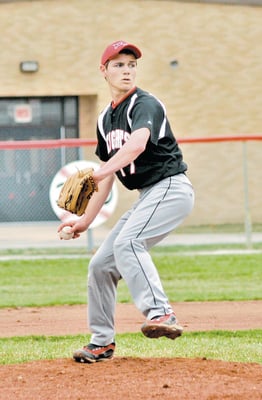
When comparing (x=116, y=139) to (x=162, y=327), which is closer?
(x=162, y=327)

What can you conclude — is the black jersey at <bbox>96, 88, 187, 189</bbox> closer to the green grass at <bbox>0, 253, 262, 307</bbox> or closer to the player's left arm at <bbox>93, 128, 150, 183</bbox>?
the player's left arm at <bbox>93, 128, 150, 183</bbox>

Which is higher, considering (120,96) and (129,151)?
(120,96)

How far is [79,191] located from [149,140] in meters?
0.55

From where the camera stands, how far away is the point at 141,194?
661 centimetres

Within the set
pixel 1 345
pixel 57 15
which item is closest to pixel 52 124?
pixel 57 15

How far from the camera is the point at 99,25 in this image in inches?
943

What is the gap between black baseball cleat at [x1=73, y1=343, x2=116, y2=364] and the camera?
6.77 metres

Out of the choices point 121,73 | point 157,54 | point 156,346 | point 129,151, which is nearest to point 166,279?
point 156,346

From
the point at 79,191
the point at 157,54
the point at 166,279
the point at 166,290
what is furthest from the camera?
the point at 157,54

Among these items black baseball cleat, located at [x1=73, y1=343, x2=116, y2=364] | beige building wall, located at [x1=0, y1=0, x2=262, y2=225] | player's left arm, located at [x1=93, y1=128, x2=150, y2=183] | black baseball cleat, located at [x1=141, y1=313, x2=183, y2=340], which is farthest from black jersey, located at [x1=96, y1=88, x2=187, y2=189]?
beige building wall, located at [x1=0, y1=0, x2=262, y2=225]

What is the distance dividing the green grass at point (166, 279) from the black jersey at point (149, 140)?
16.3 ft

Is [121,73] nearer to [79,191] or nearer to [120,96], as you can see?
[120,96]

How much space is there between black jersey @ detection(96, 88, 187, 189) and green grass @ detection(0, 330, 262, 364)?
146 cm

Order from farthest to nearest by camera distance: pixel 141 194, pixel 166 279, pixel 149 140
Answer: pixel 166 279
pixel 141 194
pixel 149 140
